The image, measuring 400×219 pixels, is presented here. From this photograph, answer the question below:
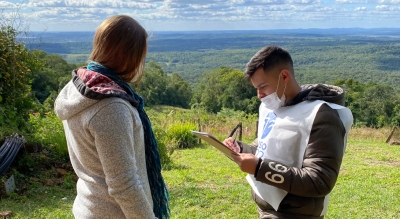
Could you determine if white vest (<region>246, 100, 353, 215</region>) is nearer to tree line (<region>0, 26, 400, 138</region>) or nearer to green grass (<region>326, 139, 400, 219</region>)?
tree line (<region>0, 26, 400, 138</region>)

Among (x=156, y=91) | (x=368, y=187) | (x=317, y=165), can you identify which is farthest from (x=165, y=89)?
(x=317, y=165)

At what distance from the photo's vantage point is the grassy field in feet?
15.6

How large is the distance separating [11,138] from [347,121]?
486 cm

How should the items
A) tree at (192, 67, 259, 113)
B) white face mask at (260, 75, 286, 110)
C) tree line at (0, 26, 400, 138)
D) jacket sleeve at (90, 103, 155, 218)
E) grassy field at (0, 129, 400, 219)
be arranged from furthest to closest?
tree at (192, 67, 259, 113) < tree line at (0, 26, 400, 138) < grassy field at (0, 129, 400, 219) < white face mask at (260, 75, 286, 110) < jacket sleeve at (90, 103, 155, 218)

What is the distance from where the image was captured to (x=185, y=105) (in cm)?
4991

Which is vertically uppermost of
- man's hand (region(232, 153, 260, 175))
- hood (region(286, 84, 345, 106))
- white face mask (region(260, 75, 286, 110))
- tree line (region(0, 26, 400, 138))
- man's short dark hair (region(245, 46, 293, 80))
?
man's short dark hair (region(245, 46, 293, 80))

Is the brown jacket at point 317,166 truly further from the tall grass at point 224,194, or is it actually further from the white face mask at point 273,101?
the tall grass at point 224,194

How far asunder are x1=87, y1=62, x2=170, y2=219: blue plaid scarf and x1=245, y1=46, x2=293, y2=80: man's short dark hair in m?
0.62

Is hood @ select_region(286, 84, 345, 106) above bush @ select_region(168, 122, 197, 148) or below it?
above

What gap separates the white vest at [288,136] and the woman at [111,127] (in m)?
0.58

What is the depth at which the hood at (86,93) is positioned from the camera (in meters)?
1.57

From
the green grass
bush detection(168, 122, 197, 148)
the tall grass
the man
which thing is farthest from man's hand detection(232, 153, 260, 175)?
bush detection(168, 122, 197, 148)

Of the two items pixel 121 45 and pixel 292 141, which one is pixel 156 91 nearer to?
pixel 292 141

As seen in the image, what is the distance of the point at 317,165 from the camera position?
1.78 m
